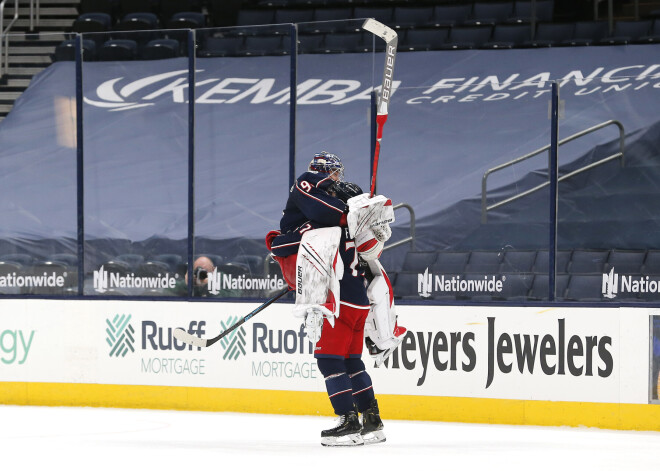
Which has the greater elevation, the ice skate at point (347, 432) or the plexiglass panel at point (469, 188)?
the plexiglass panel at point (469, 188)

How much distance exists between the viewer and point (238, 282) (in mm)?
7070

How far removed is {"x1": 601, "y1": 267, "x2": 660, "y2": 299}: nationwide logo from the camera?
6.17m

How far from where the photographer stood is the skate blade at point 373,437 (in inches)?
209

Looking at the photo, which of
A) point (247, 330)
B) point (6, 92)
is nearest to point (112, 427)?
point (247, 330)

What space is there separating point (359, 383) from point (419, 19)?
20.6 feet

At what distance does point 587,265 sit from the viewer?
6344 mm

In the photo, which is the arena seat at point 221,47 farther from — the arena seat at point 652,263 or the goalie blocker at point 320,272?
the arena seat at point 652,263

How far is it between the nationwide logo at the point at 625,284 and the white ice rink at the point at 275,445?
79 centimetres

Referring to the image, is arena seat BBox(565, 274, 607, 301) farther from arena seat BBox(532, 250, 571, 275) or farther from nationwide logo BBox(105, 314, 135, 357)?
nationwide logo BBox(105, 314, 135, 357)

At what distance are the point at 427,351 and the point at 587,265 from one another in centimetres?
104

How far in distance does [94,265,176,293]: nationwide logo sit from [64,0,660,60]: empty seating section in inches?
60.0

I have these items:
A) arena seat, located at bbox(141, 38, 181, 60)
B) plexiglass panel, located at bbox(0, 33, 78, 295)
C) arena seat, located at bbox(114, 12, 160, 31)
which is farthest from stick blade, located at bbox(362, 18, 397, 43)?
arena seat, located at bbox(114, 12, 160, 31)

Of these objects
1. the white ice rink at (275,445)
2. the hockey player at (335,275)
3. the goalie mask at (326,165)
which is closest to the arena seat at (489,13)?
the white ice rink at (275,445)

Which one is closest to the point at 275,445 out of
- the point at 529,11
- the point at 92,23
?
the point at 529,11
